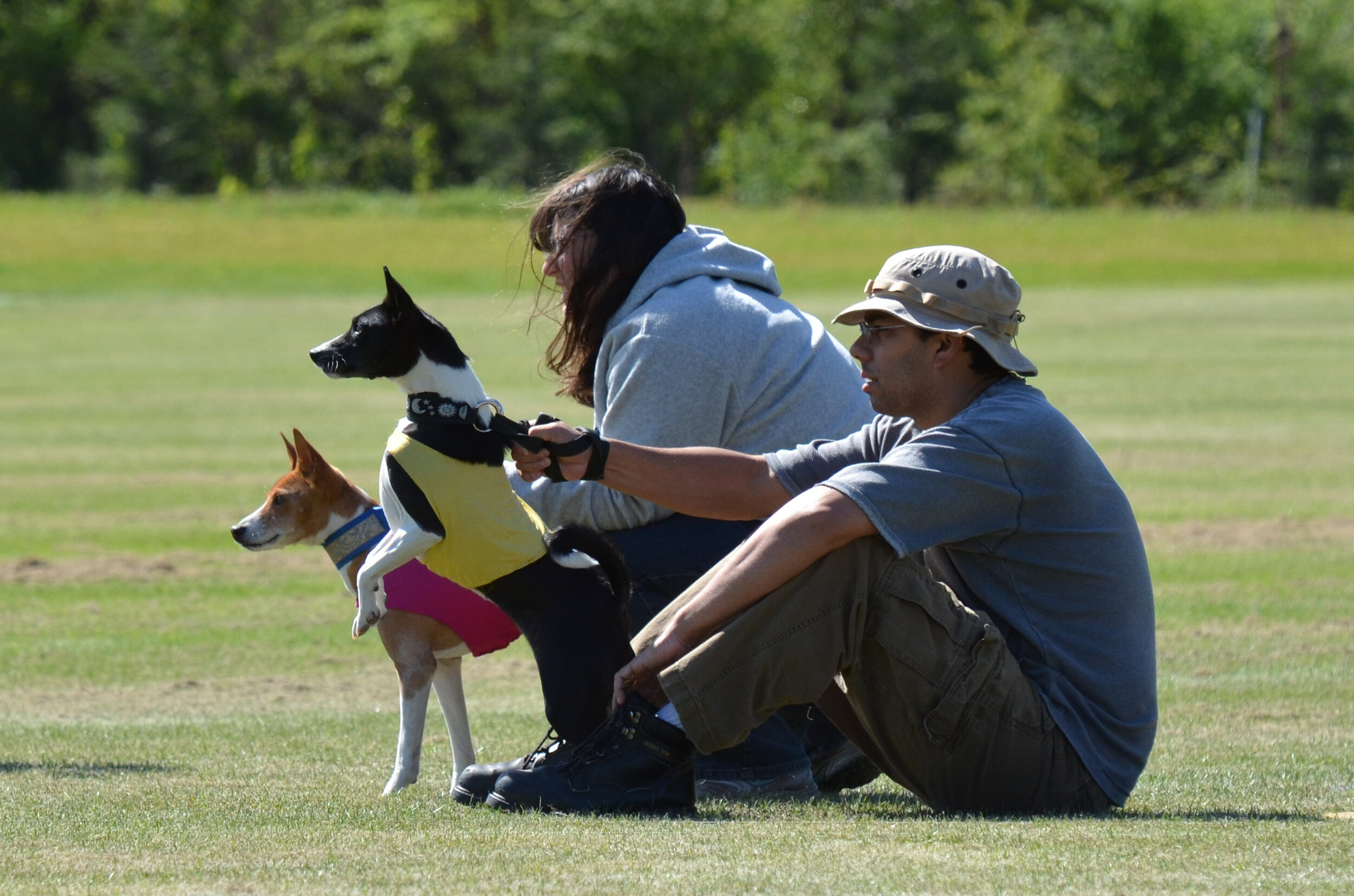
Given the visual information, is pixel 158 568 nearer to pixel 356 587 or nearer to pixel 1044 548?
pixel 356 587

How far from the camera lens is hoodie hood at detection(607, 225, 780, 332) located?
5414 mm

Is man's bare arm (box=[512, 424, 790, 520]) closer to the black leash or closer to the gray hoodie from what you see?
the black leash

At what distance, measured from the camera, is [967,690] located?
14.0 ft

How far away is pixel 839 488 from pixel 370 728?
3022 millimetres

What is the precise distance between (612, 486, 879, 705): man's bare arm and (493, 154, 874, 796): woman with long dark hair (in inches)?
39.8

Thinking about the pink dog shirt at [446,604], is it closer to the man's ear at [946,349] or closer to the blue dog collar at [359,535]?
the blue dog collar at [359,535]

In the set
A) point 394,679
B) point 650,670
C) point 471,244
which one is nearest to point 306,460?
point 650,670

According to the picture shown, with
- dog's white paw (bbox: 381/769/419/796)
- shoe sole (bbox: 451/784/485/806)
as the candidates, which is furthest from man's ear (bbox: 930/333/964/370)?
dog's white paw (bbox: 381/769/419/796)

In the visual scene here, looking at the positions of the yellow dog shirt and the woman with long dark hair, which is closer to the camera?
the yellow dog shirt

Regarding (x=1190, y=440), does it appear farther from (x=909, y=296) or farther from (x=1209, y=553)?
(x=909, y=296)

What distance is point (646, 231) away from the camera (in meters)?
5.48

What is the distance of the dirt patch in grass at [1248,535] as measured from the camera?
10.9 m

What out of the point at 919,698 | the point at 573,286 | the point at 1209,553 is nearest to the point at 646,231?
the point at 573,286

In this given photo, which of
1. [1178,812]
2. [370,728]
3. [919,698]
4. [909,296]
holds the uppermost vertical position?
[909,296]
